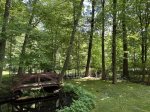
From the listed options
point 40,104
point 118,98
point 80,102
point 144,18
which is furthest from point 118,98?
point 144,18

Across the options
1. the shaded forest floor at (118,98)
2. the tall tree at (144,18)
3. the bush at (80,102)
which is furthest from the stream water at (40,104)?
the tall tree at (144,18)

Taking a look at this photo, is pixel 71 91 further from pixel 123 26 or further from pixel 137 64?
pixel 137 64

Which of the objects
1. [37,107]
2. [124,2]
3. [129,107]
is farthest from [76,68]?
[129,107]

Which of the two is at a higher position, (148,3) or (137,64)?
(148,3)

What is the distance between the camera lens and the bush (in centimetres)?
1295

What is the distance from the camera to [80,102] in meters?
13.9

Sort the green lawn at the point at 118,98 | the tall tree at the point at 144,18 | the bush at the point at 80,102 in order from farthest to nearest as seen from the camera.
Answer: the tall tree at the point at 144,18 → the green lawn at the point at 118,98 → the bush at the point at 80,102

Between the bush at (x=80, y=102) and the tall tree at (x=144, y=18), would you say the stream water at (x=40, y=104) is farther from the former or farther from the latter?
the tall tree at (x=144, y=18)

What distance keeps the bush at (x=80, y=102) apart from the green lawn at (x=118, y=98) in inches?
19.0

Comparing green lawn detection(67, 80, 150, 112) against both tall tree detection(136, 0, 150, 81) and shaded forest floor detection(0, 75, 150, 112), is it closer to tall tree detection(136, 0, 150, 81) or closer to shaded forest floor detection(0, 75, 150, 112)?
shaded forest floor detection(0, 75, 150, 112)

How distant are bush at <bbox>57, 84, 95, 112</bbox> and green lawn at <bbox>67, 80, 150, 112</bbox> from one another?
19.0 inches

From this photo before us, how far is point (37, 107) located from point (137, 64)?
16815 mm

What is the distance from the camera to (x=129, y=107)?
15945 mm

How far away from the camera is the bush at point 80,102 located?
12.9 meters
